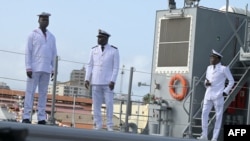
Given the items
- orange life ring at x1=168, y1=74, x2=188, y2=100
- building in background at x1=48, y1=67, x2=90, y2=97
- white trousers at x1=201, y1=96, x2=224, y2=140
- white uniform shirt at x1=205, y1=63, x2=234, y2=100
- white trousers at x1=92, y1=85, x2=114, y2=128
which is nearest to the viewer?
white trousers at x1=92, y1=85, x2=114, y2=128

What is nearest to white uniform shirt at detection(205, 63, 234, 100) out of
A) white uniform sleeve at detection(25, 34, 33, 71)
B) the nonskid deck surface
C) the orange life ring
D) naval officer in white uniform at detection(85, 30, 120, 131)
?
the orange life ring

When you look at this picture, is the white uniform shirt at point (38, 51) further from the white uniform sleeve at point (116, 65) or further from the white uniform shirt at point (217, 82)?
the white uniform shirt at point (217, 82)

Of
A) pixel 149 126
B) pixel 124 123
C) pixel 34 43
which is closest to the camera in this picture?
pixel 34 43

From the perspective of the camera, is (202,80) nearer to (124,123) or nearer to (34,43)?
(124,123)

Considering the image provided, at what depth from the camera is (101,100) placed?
28.5ft

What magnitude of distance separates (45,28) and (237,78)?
536 cm

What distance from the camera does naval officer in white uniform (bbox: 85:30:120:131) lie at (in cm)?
852

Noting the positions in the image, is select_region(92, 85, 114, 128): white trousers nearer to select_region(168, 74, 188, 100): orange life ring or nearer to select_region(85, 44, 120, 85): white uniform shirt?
select_region(85, 44, 120, 85): white uniform shirt

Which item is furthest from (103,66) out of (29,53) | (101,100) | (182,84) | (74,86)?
(182,84)

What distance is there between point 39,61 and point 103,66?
3.91 feet

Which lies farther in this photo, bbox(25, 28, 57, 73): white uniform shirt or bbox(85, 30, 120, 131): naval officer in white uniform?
bbox(85, 30, 120, 131): naval officer in white uniform

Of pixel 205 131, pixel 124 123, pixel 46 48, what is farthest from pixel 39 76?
pixel 205 131

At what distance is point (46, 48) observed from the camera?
7.71 meters

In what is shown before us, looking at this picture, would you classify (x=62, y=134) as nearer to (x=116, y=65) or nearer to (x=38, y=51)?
(x=38, y=51)
